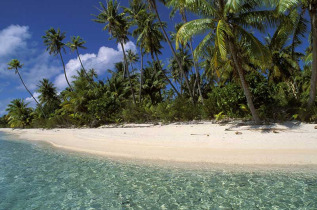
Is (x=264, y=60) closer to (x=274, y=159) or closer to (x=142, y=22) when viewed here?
(x=274, y=159)

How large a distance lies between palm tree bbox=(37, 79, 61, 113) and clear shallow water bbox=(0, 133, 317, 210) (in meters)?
34.4

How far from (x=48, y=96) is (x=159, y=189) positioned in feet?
126

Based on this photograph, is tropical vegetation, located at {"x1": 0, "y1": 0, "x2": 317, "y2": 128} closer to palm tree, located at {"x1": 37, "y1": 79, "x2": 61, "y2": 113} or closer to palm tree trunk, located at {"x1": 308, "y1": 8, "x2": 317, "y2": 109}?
A: palm tree trunk, located at {"x1": 308, "y1": 8, "x2": 317, "y2": 109}

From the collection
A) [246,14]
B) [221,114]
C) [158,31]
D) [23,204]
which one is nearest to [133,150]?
[23,204]

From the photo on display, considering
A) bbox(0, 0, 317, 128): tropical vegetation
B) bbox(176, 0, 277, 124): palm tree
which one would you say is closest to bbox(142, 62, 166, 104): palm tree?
bbox(0, 0, 317, 128): tropical vegetation

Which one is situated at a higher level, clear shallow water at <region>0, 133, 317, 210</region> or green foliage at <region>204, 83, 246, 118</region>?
green foliage at <region>204, 83, 246, 118</region>

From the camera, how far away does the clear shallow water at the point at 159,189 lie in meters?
3.23

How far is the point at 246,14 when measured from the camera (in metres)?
8.73

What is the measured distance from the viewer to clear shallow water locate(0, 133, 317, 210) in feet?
10.6

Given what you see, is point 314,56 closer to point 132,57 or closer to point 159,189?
point 159,189

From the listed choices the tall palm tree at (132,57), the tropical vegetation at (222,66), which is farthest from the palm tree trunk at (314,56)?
the tall palm tree at (132,57)

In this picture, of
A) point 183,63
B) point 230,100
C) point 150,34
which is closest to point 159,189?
point 230,100

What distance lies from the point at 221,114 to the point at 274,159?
6.06 metres

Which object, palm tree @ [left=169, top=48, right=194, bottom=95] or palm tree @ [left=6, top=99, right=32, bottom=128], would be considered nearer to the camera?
palm tree @ [left=169, top=48, right=194, bottom=95]
